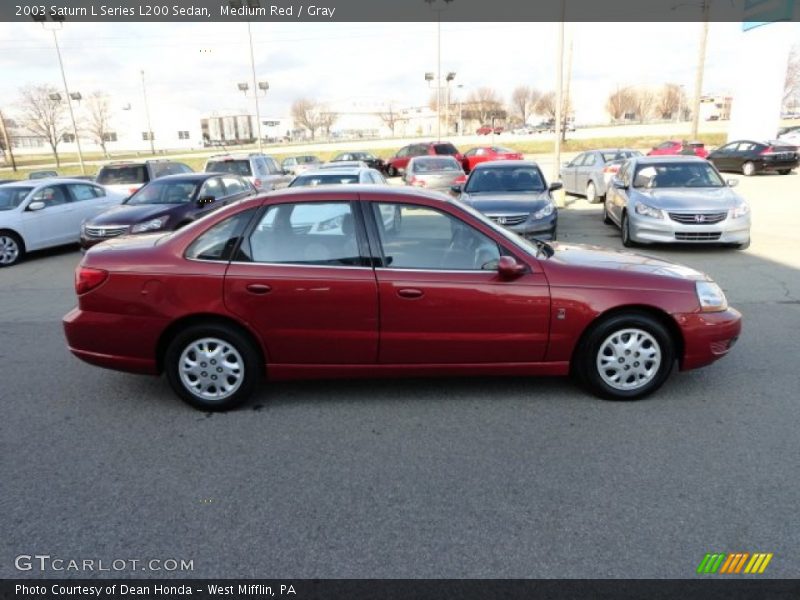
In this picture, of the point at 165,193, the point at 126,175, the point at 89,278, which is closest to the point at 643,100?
the point at 126,175

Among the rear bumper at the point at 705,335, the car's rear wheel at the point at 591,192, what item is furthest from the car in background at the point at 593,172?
the rear bumper at the point at 705,335

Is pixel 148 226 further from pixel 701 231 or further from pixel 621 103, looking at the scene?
pixel 621 103

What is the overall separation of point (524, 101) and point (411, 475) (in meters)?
123

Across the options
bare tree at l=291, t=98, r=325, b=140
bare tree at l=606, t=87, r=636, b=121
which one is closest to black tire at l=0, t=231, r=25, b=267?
bare tree at l=291, t=98, r=325, b=140

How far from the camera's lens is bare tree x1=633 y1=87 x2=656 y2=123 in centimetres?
11769

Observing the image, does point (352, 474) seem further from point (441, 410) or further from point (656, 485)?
point (656, 485)

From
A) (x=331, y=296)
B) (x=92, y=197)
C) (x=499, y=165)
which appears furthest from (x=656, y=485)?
(x=92, y=197)

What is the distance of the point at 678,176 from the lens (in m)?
10.4

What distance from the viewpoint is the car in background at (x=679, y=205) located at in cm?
923

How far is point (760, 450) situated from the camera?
3.50 m

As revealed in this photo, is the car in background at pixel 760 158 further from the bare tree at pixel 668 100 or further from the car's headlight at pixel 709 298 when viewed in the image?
the bare tree at pixel 668 100

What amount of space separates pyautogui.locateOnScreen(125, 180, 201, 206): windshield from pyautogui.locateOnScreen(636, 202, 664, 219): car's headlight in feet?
26.6

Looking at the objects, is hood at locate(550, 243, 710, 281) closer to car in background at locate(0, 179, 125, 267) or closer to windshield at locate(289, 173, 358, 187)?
windshield at locate(289, 173, 358, 187)
